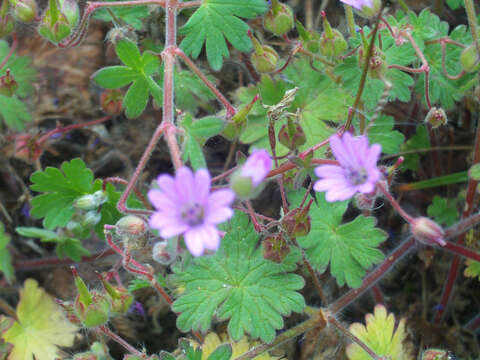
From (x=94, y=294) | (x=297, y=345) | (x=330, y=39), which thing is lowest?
(x=297, y=345)

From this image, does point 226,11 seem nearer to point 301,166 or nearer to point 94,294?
point 301,166

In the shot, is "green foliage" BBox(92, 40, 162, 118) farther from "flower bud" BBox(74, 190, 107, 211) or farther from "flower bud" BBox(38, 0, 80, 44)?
"flower bud" BBox(74, 190, 107, 211)

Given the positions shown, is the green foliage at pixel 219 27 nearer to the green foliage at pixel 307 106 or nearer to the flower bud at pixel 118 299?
the green foliage at pixel 307 106

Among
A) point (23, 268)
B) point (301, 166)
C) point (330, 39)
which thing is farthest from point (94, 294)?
point (330, 39)

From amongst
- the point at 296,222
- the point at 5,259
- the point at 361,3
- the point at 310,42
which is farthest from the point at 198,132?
the point at 5,259

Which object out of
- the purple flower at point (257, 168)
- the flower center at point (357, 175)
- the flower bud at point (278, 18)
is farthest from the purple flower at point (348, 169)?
the flower bud at point (278, 18)

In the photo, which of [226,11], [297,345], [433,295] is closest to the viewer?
[226,11]

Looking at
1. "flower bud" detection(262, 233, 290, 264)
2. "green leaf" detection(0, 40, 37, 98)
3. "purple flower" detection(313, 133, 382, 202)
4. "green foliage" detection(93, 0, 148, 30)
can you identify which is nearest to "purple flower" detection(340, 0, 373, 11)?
"purple flower" detection(313, 133, 382, 202)
